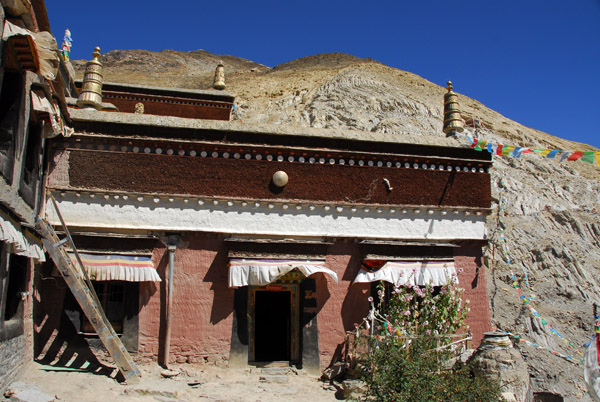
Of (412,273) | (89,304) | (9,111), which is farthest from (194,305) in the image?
(9,111)

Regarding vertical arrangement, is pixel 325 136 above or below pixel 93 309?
above

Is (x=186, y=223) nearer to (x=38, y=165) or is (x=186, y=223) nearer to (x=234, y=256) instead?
(x=234, y=256)

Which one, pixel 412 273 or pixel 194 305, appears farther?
pixel 412 273

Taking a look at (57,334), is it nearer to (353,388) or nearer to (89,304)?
(89,304)

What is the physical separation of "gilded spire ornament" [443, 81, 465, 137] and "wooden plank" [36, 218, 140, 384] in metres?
9.22

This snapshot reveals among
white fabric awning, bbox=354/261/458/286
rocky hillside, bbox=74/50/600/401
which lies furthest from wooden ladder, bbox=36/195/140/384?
rocky hillside, bbox=74/50/600/401

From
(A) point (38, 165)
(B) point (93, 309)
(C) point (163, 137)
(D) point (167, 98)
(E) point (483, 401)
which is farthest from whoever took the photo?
(D) point (167, 98)

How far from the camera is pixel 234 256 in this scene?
9.13 metres

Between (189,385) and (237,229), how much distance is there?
3008mm

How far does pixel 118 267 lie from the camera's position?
855 cm

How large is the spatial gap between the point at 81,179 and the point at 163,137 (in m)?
1.77

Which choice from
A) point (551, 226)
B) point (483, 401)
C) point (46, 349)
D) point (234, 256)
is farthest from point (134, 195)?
point (551, 226)

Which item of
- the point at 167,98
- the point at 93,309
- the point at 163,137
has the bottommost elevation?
the point at 93,309

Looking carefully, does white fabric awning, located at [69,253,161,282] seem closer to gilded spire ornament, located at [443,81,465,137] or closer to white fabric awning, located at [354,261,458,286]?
white fabric awning, located at [354,261,458,286]
